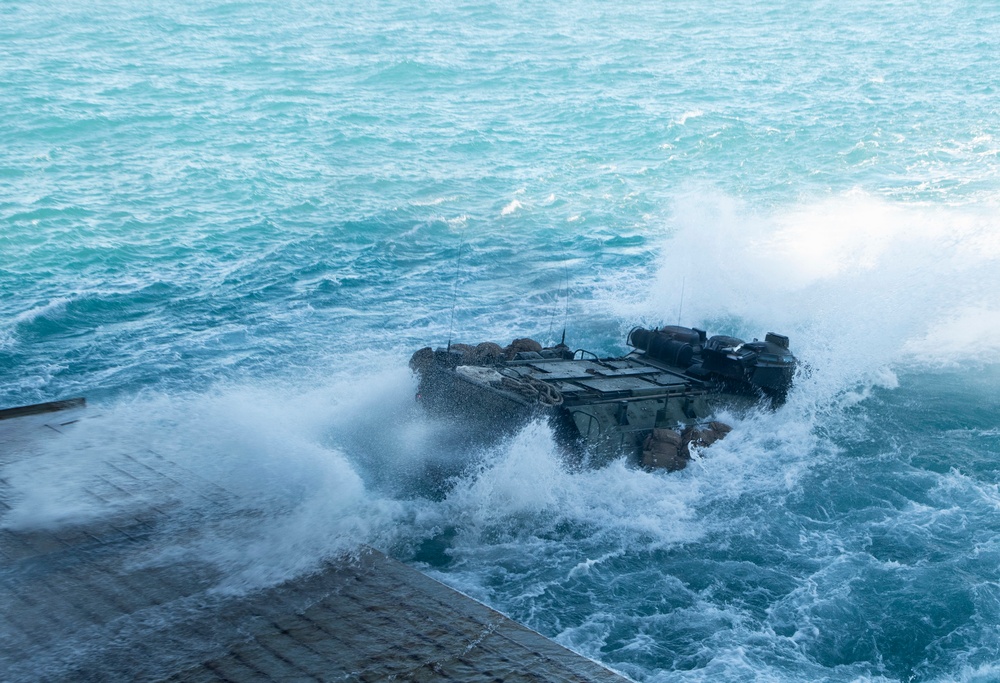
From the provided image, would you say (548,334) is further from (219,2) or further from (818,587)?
(219,2)

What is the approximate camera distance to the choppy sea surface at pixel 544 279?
14164 mm

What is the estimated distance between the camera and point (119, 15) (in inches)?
2232

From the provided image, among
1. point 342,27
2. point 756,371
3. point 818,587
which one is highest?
point 342,27


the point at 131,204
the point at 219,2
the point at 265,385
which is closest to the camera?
the point at 265,385

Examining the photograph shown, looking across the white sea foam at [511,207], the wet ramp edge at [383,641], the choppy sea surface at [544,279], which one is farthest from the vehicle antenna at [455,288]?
the wet ramp edge at [383,641]

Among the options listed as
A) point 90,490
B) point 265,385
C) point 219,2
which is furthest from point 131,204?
point 219,2

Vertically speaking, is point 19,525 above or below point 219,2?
below

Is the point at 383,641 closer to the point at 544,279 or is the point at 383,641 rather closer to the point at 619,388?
the point at 619,388

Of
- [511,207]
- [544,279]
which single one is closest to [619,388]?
[544,279]

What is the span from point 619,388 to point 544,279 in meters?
12.3

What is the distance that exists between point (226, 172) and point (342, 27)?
22.6 meters

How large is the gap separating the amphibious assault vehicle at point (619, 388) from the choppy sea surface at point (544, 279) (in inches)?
18.1

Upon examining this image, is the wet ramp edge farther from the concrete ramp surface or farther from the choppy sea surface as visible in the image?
the choppy sea surface

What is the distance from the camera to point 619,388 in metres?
18.1
